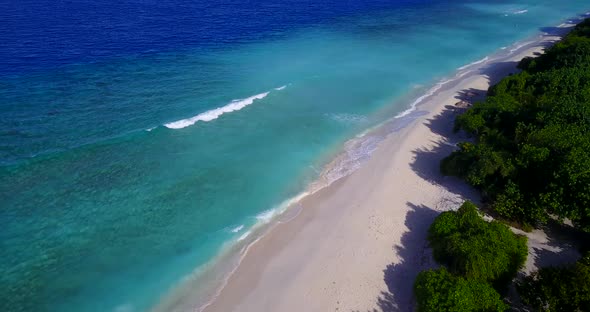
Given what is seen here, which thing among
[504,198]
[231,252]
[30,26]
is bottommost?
[231,252]

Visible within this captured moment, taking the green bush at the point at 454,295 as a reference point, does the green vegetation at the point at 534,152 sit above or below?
above

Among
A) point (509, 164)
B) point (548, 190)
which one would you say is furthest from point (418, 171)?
point (548, 190)

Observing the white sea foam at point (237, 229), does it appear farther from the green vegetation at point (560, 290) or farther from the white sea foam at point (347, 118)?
the white sea foam at point (347, 118)

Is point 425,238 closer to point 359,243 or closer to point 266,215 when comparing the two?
point 359,243

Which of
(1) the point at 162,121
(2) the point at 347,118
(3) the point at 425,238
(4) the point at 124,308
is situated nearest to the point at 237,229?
(4) the point at 124,308

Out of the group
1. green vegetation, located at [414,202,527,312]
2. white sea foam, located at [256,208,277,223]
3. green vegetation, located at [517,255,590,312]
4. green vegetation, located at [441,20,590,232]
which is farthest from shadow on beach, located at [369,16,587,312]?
white sea foam, located at [256,208,277,223]

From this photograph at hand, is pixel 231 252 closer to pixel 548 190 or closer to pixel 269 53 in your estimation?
pixel 548 190

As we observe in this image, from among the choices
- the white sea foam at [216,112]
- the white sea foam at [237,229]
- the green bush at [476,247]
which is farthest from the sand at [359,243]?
the white sea foam at [216,112]
